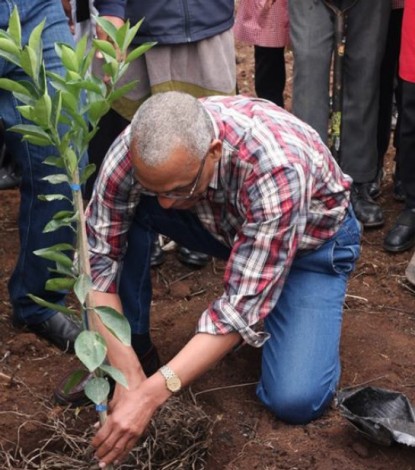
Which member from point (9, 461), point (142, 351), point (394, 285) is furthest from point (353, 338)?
point (9, 461)

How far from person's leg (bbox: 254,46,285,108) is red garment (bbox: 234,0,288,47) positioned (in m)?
0.15

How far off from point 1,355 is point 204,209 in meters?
1.01

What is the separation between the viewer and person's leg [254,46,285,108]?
4520 millimetres

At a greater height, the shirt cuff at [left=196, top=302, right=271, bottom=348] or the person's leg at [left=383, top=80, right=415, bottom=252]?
the shirt cuff at [left=196, top=302, right=271, bottom=348]

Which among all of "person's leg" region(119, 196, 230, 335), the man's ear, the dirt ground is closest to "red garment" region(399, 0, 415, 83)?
the dirt ground

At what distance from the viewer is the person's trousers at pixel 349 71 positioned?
396 centimetres

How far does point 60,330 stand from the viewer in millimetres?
3434

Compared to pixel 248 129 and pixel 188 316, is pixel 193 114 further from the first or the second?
pixel 188 316

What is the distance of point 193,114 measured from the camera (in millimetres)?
2461

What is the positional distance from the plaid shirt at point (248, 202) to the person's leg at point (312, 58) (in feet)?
3.93

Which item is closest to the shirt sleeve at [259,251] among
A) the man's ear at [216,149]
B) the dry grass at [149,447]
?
the man's ear at [216,149]

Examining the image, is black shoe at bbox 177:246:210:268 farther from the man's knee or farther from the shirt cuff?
the shirt cuff

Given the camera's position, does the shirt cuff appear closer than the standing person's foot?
Yes

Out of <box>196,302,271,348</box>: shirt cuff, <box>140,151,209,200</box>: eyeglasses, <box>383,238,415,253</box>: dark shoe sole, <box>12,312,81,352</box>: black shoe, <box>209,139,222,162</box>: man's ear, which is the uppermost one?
<box>209,139,222,162</box>: man's ear
